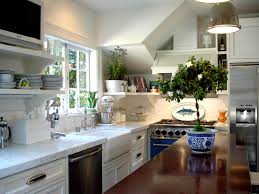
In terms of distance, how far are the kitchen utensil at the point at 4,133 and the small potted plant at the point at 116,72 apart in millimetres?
2227

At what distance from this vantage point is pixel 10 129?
2721 mm

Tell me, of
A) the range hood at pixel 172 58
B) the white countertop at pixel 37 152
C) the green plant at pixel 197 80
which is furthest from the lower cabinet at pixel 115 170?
the range hood at pixel 172 58

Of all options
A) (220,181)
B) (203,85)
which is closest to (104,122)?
(203,85)

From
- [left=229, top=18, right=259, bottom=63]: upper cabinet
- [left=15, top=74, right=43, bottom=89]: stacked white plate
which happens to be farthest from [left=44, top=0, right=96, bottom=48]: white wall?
[left=229, top=18, right=259, bottom=63]: upper cabinet

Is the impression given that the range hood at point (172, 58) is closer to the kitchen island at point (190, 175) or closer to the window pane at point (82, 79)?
the window pane at point (82, 79)

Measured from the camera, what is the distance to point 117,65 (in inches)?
187

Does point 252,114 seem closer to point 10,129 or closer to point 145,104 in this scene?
point 145,104

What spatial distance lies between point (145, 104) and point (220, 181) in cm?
386

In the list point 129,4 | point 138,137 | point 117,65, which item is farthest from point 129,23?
point 138,137

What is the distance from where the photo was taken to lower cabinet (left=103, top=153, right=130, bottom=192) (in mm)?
3199

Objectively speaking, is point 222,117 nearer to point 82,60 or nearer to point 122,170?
point 122,170

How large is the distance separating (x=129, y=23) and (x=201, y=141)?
8.75 ft

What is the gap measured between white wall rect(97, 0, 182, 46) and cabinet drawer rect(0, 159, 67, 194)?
8.40 ft

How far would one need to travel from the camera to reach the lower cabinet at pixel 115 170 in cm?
320
